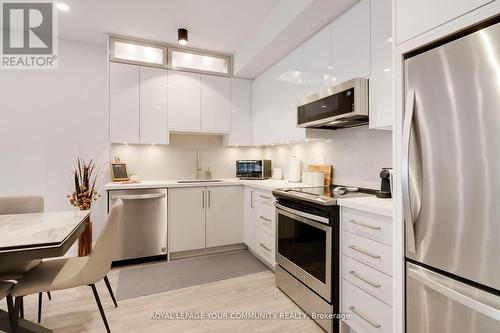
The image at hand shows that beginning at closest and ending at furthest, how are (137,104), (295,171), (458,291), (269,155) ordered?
(458,291) < (295,171) < (137,104) < (269,155)

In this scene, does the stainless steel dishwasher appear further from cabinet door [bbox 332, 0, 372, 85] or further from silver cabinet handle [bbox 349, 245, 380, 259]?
cabinet door [bbox 332, 0, 372, 85]

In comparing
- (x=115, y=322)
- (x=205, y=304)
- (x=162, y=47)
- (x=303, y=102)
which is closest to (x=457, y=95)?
(x=303, y=102)

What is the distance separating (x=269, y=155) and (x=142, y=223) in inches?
80.1

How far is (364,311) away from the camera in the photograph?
1.57 m

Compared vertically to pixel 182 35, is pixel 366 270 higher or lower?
lower

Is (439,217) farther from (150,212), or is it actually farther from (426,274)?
(150,212)

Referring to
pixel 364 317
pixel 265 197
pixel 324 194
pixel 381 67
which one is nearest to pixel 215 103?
pixel 265 197

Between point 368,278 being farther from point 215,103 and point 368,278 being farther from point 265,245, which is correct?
point 215,103

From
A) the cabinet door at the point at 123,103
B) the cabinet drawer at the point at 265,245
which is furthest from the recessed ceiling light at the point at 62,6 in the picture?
the cabinet drawer at the point at 265,245

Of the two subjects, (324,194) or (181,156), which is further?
(181,156)

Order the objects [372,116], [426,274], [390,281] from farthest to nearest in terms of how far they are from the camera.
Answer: [372,116], [390,281], [426,274]

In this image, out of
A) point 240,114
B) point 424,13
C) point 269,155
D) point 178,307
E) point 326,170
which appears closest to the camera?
point 424,13

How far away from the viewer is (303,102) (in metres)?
2.42

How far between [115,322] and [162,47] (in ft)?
10.1
